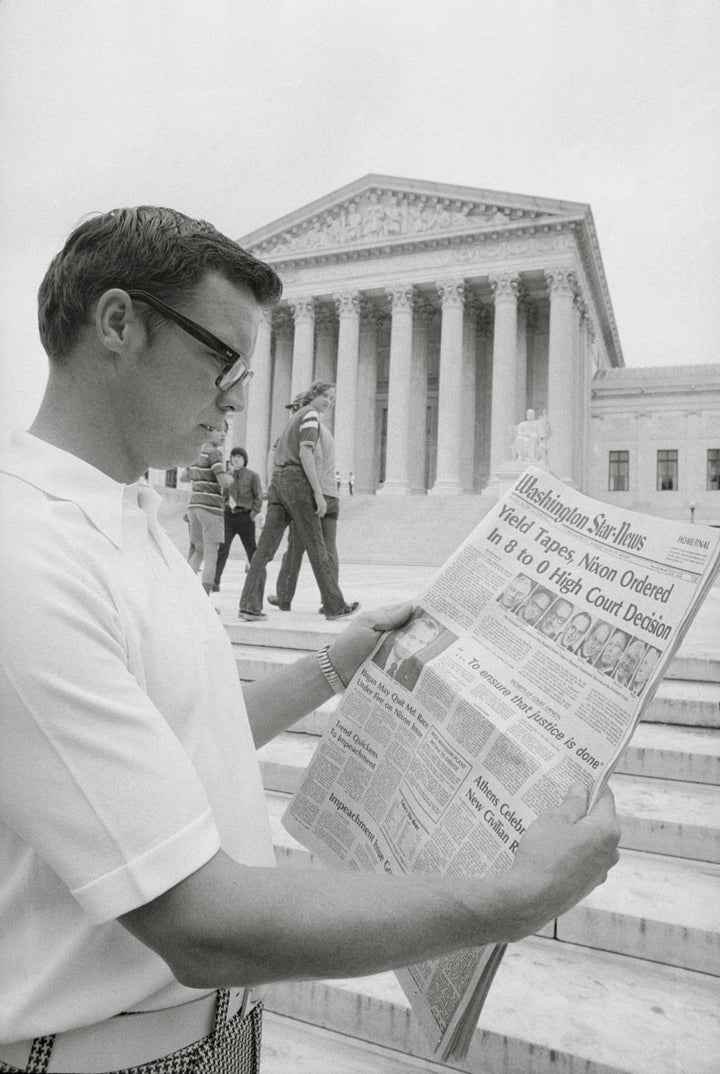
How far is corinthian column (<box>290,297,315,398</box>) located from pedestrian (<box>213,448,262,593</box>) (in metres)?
23.8

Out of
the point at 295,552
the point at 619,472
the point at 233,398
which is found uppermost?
the point at 619,472

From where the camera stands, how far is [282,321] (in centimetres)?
3266

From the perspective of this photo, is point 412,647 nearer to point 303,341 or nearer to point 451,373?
point 451,373

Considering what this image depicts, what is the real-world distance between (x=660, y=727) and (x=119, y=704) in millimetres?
3032

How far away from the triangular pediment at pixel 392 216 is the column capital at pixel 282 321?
243 cm

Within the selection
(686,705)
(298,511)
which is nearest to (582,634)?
(686,705)

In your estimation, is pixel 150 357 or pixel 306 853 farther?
pixel 306 853

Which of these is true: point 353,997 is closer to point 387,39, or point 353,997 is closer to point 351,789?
point 351,789

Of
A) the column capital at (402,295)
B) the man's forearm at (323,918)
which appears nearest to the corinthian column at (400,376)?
the column capital at (402,295)

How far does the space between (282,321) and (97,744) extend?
111 feet

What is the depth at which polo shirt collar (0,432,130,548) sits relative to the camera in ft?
2.45

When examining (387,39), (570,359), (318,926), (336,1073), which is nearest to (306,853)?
(336,1073)

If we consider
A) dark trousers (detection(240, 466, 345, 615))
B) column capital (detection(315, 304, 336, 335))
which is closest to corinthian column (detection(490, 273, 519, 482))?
column capital (detection(315, 304, 336, 335))

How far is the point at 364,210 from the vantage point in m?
29.9
